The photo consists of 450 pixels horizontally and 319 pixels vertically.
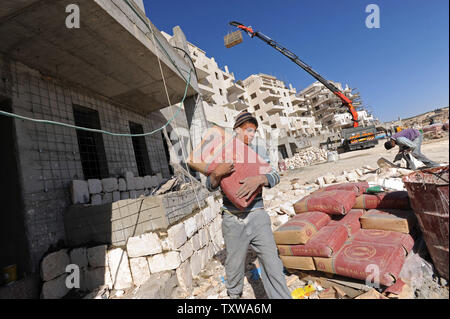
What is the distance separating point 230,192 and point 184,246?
6.14 feet

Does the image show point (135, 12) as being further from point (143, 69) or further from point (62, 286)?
point (62, 286)

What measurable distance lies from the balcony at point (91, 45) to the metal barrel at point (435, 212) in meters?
4.92

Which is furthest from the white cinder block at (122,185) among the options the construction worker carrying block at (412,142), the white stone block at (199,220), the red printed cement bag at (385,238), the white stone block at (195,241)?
the construction worker carrying block at (412,142)

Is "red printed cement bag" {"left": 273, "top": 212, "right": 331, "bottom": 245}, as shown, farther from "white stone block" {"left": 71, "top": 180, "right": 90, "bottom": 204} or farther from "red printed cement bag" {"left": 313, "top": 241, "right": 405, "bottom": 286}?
"white stone block" {"left": 71, "top": 180, "right": 90, "bottom": 204}

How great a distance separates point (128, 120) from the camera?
22.0ft

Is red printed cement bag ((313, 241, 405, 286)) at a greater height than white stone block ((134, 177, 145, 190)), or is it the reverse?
white stone block ((134, 177, 145, 190))

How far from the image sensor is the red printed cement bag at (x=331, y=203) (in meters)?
3.35

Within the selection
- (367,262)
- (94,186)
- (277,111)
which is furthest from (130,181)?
(277,111)

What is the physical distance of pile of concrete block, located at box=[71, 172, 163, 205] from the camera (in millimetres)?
4125

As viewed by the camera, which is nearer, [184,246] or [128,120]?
[184,246]

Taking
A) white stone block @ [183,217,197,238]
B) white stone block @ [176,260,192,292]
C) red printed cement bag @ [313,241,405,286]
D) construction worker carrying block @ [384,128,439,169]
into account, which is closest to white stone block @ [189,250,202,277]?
white stone block @ [176,260,192,292]

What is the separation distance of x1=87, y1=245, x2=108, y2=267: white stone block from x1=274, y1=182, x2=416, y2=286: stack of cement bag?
2776 millimetres

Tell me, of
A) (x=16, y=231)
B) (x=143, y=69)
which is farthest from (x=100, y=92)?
(x=16, y=231)

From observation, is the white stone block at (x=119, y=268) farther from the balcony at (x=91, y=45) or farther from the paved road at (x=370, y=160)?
the paved road at (x=370, y=160)
